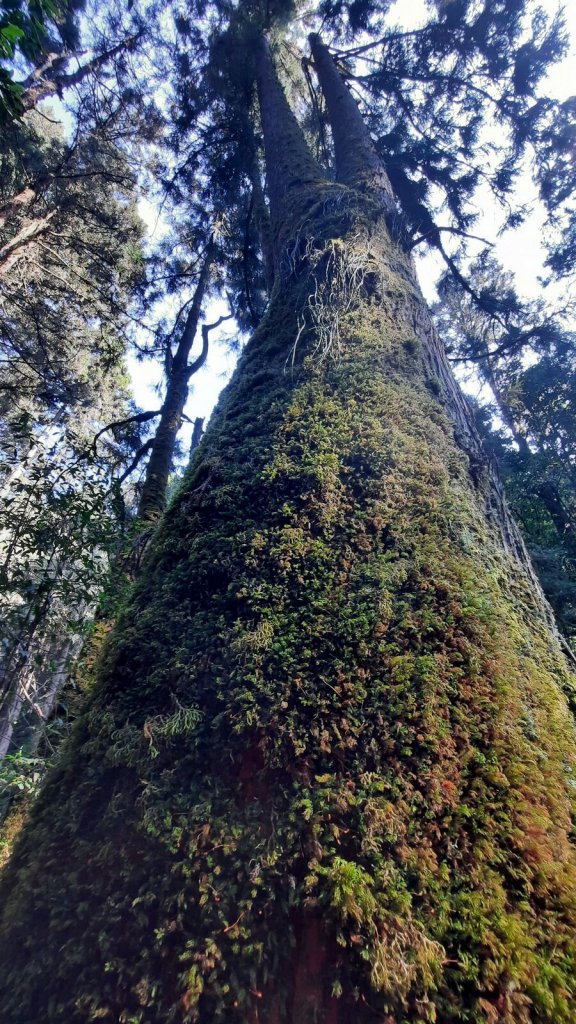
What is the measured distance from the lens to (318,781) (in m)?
1.15

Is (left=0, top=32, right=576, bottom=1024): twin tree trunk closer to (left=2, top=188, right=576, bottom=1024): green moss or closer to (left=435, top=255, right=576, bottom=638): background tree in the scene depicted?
(left=2, top=188, right=576, bottom=1024): green moss

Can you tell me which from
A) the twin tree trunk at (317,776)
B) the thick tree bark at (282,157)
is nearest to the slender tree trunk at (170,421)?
the thick tree bark at (282,157)

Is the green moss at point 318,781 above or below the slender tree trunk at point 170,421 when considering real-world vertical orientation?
below

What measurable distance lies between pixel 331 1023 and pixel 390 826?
0.36 metres

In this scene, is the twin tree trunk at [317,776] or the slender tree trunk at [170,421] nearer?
the twin tree trunk at [317,776]

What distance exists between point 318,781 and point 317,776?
12 millimetres

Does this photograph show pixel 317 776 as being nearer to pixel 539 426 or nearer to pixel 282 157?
pixel 282 157

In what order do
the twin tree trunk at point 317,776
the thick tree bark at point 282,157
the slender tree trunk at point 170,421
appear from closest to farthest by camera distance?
the twin tree trunk at point 317,776 < the thick tree bark at point 282,157 < the slender tree trunk at point 170,421

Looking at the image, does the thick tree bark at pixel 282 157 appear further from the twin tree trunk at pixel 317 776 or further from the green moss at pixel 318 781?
the green moss at pixel 318 781

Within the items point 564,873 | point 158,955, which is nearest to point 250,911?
point 158,955

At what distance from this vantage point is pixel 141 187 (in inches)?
339

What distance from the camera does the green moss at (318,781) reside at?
912 millimetres

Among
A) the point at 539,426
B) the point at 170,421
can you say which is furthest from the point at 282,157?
the point at 539,426

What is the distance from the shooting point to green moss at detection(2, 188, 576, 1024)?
912mm
